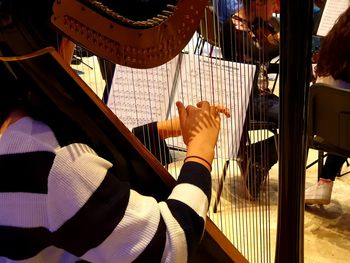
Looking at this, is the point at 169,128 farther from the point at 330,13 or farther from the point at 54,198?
the point at 330,13

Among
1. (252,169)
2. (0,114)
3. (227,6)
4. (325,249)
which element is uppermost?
(227,6)

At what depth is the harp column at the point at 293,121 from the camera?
2.77ft

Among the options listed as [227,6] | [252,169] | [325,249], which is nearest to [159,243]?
[227,6]

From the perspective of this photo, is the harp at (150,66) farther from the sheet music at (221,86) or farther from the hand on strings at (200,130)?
the sheet music at (221,86)

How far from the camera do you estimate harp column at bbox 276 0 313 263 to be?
0.84 meters

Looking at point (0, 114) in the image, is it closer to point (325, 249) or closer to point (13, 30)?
point (13, 30)

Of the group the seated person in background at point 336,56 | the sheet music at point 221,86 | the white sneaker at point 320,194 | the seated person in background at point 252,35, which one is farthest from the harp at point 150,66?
the white sneaker at point 320,194

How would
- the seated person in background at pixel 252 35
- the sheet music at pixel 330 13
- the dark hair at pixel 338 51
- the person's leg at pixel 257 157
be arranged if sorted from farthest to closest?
1. the sheet music at pixel 330 13
2. the dark hair at pixel 338 51
3. the person's leg at pixel 257 157
4. the seated person in background at pixel 252 35

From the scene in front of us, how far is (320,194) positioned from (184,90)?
106cm

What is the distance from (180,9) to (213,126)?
0.77ft

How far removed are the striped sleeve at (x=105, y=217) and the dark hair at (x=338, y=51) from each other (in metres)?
1.33

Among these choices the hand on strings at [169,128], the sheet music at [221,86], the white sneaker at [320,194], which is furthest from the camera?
the white sneaker at [320,194]

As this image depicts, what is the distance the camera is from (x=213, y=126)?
959 millimetres

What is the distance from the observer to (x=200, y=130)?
0.94 meters
